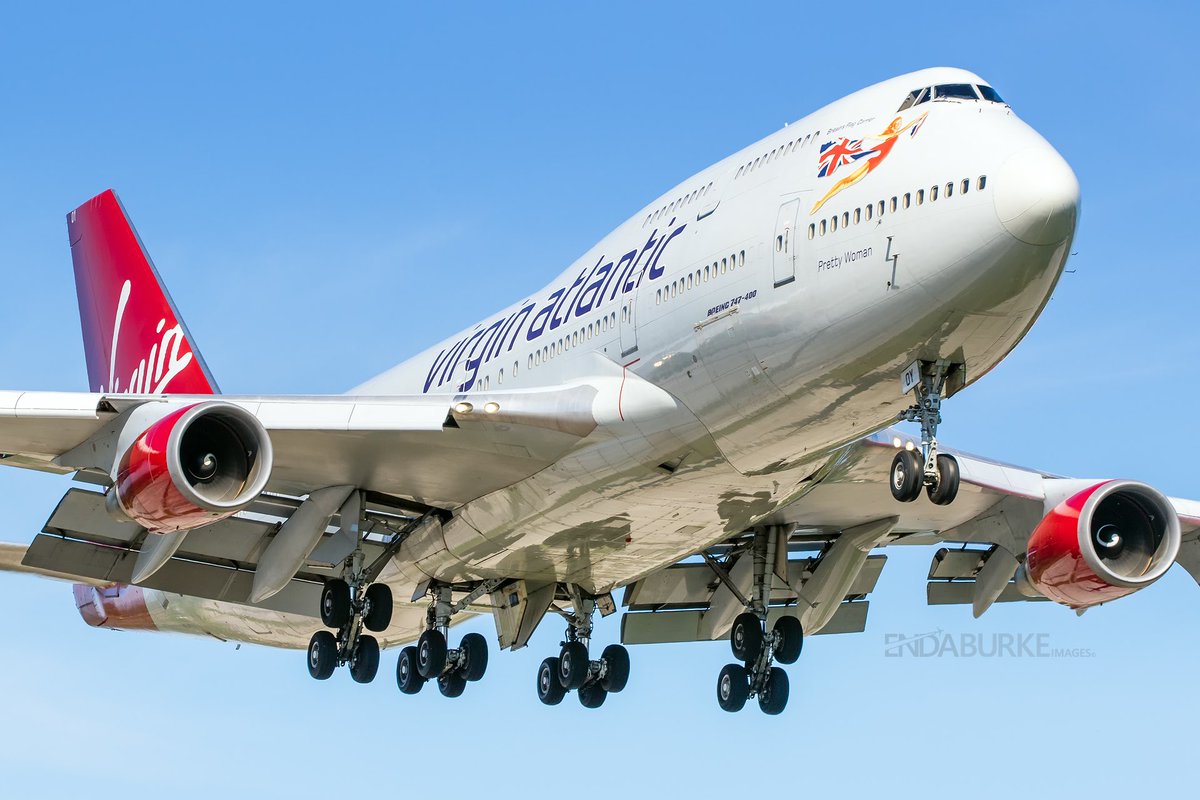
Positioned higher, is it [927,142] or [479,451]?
[927,142]

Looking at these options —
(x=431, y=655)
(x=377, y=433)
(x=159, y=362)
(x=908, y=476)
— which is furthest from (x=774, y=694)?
(x=159, y=362)

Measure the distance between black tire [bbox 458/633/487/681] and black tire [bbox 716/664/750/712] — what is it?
393cm

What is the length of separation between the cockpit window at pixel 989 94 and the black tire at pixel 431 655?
42.6 ft

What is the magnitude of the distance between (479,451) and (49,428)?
561 cm

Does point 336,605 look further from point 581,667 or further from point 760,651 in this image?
point 760,651

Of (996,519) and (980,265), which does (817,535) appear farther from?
(980,265)

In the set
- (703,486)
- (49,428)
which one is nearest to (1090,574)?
(703,486)

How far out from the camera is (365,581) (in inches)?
1013

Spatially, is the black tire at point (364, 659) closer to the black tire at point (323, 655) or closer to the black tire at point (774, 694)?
the black tire at point (323, 655)

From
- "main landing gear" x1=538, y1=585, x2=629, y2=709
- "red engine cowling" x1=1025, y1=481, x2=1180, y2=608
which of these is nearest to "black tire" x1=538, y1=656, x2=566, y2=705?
"main landing gear" x1=538, y1=585, x2=629, y2=709

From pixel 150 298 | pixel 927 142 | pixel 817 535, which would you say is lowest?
pixel 817 535

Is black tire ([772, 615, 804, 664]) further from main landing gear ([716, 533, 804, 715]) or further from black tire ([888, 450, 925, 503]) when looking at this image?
black tire ([888, 450, 925, 503])

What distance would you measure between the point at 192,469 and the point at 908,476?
351 inches

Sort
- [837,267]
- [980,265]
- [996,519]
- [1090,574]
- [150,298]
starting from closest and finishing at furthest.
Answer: [980,265] < [837,267] < [1090,574] < [996,519] < [150,298]
